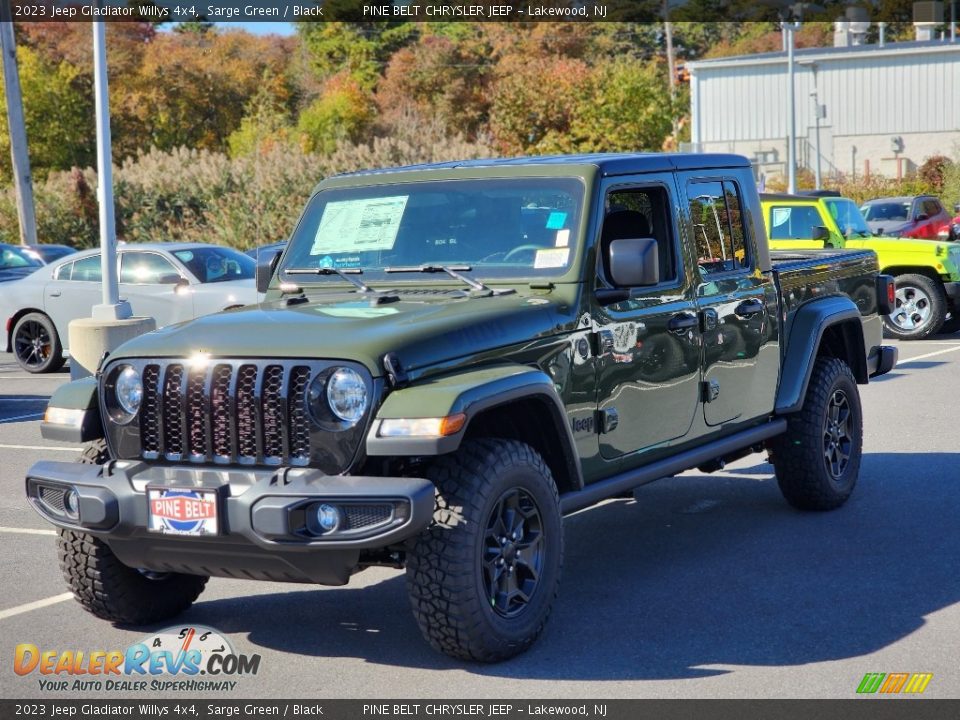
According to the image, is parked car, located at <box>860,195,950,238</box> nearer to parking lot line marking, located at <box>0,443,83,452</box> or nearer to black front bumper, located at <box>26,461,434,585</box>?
parking lot line marking, located at <box>0,443,83,452</box>

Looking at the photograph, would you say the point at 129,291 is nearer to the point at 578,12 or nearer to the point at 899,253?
the point at 899,253

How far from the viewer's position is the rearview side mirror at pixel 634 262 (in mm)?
5785

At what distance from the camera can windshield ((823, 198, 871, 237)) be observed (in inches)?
686

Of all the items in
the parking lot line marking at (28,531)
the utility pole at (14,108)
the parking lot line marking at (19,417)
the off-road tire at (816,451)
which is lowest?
the parking lot line marking at (19,417)

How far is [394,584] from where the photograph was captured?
643 centimetres

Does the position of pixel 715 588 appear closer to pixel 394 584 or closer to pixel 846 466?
pixel 394 584

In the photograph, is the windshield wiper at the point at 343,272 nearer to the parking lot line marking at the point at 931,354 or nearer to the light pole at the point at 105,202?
the light pole at the point at 105,202

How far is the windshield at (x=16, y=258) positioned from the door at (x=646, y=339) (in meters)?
18.5

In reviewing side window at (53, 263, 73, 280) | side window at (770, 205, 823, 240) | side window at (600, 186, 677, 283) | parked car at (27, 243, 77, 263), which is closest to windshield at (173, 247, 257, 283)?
side window at (53, 263, 73, 280)

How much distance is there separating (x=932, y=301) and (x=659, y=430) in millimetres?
12095

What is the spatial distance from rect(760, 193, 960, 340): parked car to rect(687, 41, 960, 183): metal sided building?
33.9m

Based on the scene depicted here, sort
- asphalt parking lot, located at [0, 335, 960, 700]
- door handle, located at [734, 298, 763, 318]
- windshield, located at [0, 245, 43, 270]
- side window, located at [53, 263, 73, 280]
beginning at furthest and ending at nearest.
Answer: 1. windshield, located at [0, 245, 43, 270]
2. side window, located at [53, 263, 73, 280]
3. door handle, located at [734, 298, 763, 318]
4. asphalt parking lot, located at [0, 335, 960, 700]

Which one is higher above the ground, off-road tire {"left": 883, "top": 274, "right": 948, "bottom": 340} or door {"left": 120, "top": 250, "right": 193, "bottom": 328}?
door {"left": 120, "top": 250, "right": 193, "bottom": 328}

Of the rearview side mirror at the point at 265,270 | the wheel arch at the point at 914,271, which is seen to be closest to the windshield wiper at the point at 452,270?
the rearview side mirror at the point at 265,270
